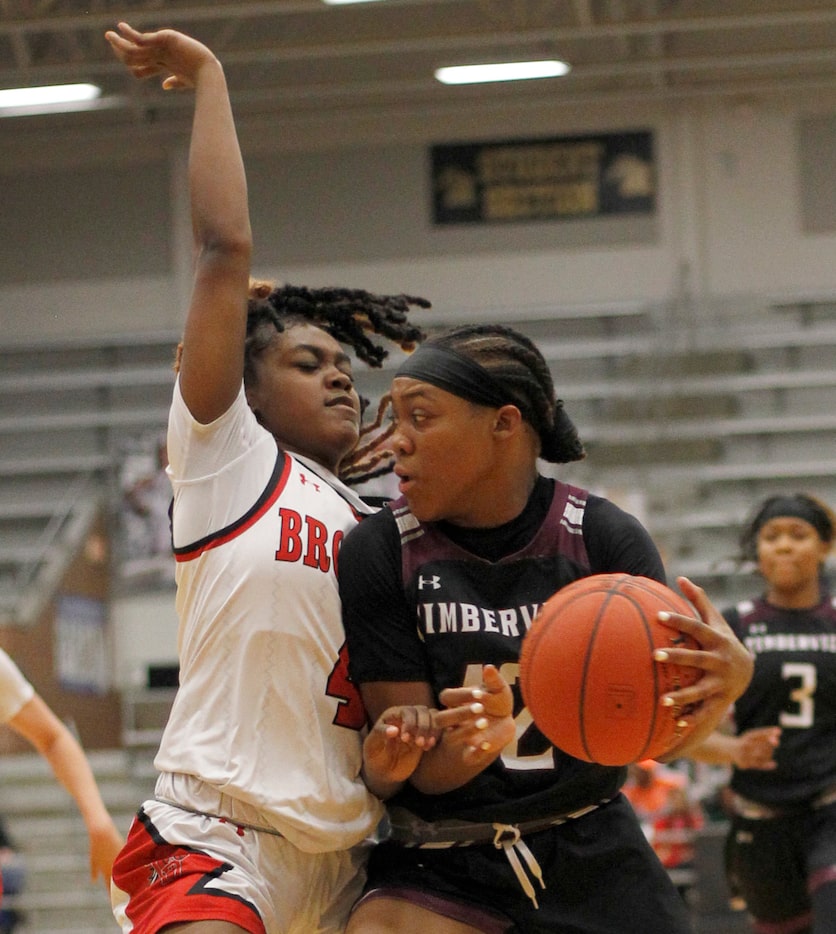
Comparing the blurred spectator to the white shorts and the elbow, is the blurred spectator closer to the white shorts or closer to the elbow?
the white shorts

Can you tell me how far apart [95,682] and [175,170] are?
15.6ft

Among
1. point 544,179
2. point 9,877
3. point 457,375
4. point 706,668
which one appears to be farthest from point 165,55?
point 544,179

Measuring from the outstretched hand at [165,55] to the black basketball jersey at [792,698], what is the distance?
3.52 metres

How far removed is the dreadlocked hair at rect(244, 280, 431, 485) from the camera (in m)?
3.39

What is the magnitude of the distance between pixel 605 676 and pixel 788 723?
3.39m

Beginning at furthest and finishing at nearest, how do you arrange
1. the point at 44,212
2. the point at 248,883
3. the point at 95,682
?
the point at 44,212, the point at 95,682, the point at 248,883

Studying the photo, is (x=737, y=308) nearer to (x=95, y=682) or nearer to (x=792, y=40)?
(x=792, y=40)

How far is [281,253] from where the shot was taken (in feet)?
45.6

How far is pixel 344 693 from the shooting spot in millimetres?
3031

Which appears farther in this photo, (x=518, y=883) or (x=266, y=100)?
(x=266, y=100)

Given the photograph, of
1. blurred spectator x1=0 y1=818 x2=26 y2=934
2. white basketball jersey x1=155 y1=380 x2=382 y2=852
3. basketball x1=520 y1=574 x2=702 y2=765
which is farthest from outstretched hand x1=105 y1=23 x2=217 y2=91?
blurred spectator x1=0 y1=818 x2=26 y2=934

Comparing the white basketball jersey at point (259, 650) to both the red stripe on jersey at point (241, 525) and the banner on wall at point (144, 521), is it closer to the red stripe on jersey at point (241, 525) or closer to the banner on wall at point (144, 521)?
the red stripe on jersey at point (241, 525)

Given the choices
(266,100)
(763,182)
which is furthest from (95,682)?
(763,182)

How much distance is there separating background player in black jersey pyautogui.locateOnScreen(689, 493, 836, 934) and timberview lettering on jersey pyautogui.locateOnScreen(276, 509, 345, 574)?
283 cm
